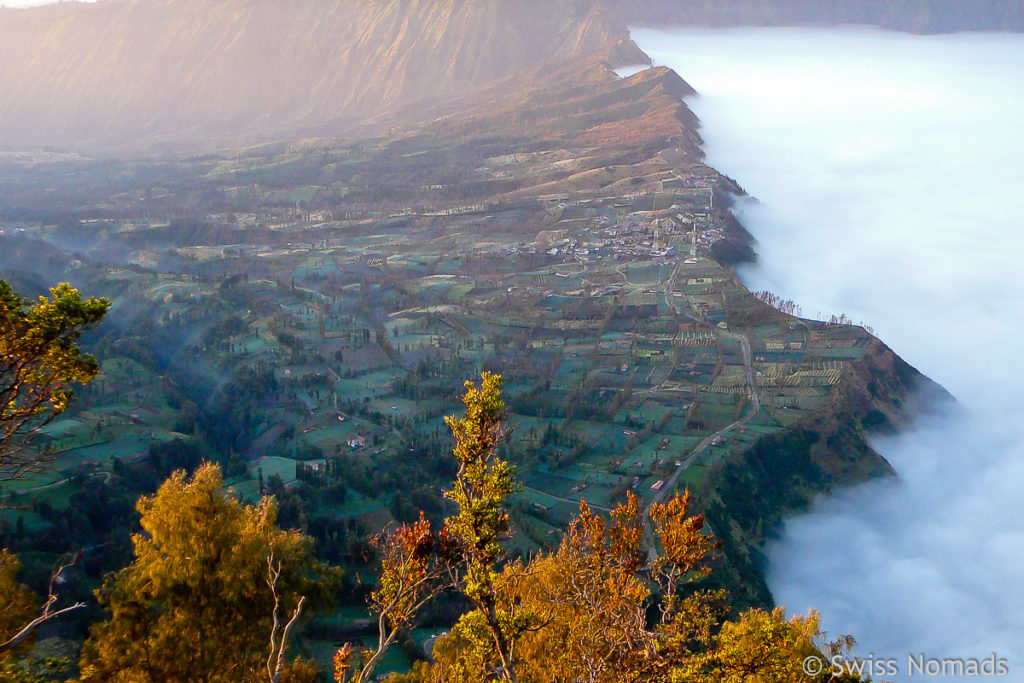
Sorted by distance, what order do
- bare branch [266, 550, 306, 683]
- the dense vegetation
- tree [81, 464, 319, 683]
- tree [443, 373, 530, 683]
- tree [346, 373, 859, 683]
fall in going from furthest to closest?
tree [81, 464, 319, 683] → bare branch [266, 550, 306, 683] → the dense vegetation → tree [346, 373, 859, 683] → tree [443, 373, 530, 683]

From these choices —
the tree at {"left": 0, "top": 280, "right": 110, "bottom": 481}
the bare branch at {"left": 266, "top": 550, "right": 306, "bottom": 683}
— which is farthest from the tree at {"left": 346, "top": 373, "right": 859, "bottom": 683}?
the tree at {"left": 0, "top": 280, "right": 110, "bottom": 481}

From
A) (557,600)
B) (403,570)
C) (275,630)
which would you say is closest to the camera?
(403,570)

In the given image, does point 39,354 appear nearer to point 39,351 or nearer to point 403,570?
point 39,351

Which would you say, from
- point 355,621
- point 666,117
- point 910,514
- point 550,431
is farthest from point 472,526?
point 666,117

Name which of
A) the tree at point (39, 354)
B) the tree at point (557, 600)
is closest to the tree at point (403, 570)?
the tree at point (557, 600)

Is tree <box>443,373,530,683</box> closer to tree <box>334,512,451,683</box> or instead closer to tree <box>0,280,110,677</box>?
tree <box>334,512,451,683</box>

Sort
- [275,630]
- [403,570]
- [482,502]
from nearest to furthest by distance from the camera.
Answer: [482,502] → [403,570] → [275,630]

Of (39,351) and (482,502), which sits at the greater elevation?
(39,351)

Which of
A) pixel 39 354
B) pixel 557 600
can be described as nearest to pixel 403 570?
pixel 557 600

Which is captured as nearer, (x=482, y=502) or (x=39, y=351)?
(x=482, y=502)
